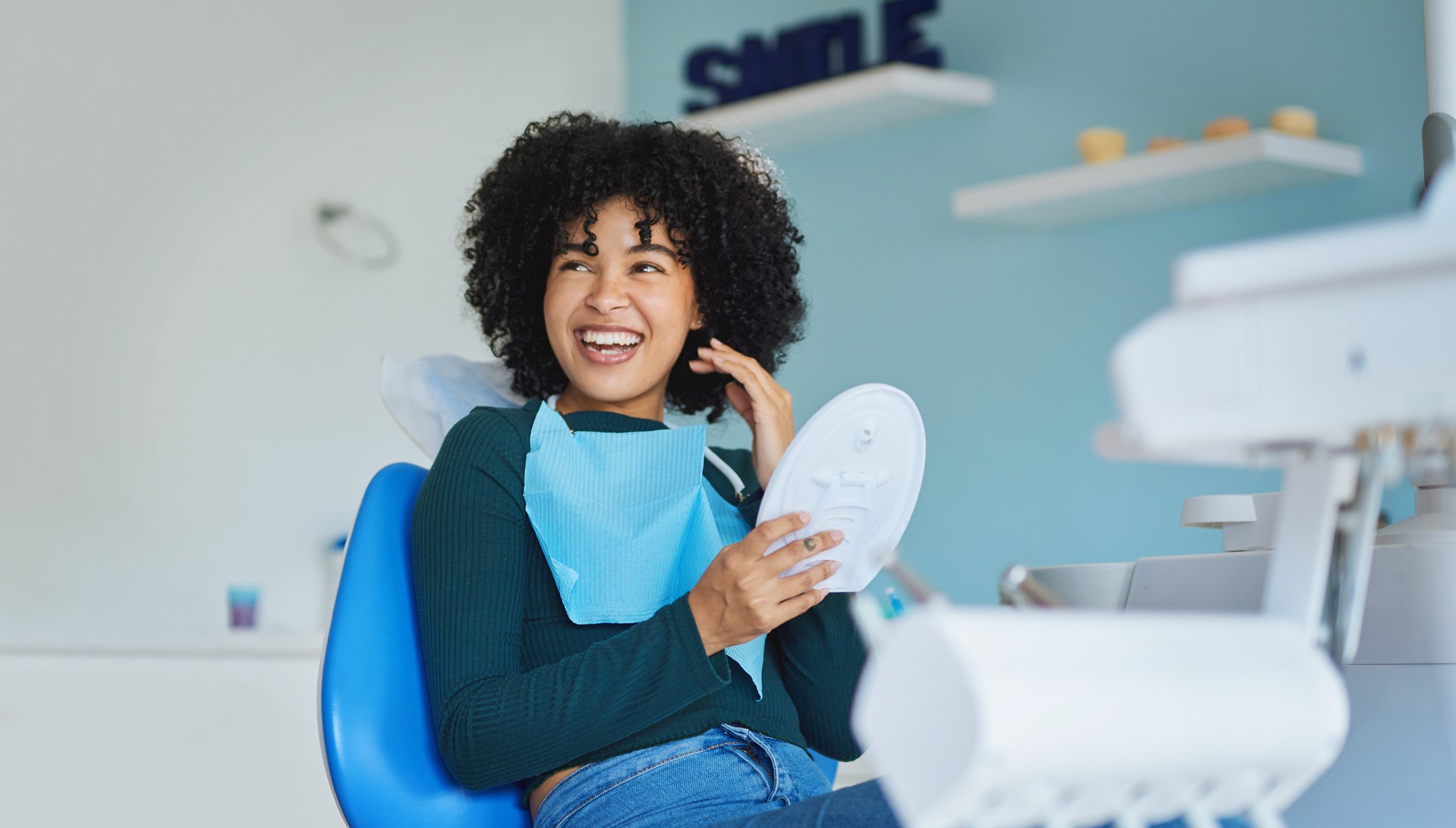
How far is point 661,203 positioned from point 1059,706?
0.91 m

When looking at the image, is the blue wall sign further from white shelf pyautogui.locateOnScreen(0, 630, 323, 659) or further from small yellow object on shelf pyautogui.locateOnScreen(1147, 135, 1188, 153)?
white shelf pyautogui.locateOnScreen(0, 630, 323, 659)

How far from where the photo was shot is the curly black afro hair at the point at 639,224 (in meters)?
1.34

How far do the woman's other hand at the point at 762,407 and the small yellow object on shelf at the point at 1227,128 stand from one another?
1273 mm

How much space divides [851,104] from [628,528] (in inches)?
68.8

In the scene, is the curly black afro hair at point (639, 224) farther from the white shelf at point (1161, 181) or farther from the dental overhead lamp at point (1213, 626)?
the white shelf at point (1161, 181)

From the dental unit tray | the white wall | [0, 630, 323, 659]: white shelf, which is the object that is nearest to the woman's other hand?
the dental unit tray

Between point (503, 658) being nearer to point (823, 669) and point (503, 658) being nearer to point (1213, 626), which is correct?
point (823, 669)

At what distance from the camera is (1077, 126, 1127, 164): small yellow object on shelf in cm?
242

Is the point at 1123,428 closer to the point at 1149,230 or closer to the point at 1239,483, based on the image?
the point at 1239,483

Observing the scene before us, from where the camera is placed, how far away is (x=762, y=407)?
1.29 m

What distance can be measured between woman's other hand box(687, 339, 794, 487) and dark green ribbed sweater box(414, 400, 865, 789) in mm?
186

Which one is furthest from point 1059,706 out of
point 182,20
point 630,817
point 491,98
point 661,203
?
point 491,98

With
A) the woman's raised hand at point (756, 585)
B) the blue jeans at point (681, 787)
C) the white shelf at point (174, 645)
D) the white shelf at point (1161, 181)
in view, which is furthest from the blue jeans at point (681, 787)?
the white shelf at point (1161, 181)

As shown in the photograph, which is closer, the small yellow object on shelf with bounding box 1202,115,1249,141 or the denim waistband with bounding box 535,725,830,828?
the denim waistband with bounding box 535,725,830,828
